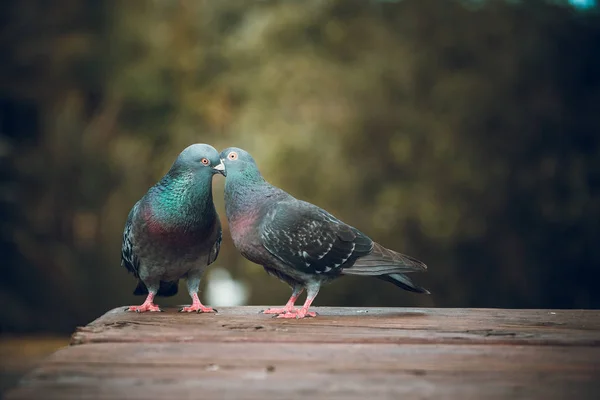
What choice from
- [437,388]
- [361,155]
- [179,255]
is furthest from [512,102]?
[437,388]

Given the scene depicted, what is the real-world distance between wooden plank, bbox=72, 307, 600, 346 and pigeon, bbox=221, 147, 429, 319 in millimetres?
125

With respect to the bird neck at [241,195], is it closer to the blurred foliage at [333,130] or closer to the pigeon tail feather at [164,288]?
the pigeon tail feather at [164,288]

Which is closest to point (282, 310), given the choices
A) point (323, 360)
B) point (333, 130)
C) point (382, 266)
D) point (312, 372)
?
point (382, 266)

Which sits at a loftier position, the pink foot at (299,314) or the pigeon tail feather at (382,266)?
the pigeon tail feather at (382,266)

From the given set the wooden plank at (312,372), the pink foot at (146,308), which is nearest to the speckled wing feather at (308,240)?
the pink foot at (146,308)

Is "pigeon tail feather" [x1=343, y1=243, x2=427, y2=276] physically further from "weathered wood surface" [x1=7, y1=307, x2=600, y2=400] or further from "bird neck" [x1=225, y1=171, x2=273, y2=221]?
"bird neck" [x1=225, y1=171, x2=273, y2=221]

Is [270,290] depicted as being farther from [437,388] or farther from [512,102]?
[437,388]

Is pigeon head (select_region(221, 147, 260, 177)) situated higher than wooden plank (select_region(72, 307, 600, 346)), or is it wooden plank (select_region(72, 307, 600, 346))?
pigeon head (select_region(221, 147, 260, 177))

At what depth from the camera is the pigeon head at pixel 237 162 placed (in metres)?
2.58

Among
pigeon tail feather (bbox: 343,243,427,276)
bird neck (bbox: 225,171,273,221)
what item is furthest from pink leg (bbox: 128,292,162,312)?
pigeon tail feather (bbox: 343,243,427,276)

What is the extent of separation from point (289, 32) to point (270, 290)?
2.60 meters

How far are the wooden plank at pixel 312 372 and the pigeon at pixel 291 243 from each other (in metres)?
0.66

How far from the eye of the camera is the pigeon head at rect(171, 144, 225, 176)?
8.38ft

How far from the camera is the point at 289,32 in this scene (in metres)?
8.01
